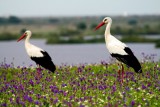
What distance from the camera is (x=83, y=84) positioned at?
14.6 m

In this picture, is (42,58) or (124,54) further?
(42,58)

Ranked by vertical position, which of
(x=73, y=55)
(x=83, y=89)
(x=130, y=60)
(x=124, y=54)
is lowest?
(x=73, y=55)

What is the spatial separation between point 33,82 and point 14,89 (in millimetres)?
822

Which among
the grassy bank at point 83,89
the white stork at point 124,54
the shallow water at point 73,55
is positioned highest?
the white stork at point 124,54

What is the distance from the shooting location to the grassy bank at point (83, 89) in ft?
38.6

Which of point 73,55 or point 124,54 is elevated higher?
point 124,54

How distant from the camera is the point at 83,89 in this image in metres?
13.2

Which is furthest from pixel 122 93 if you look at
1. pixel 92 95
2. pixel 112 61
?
pixel 112 61

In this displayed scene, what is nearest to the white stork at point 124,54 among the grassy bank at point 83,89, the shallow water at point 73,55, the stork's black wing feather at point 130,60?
the stork's black wing feather at point 130,60

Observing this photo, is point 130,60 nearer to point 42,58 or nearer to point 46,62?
point 46,62

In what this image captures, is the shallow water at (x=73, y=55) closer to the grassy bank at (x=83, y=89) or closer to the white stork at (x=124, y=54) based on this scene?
the grassy bank at (x=83, y=89)

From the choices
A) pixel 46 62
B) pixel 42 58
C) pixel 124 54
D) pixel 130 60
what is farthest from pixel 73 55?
pixel 130 60

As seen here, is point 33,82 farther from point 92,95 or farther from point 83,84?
point 92,95

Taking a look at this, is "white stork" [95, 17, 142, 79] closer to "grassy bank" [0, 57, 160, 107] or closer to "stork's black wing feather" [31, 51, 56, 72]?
"grassy bank" [0, 57, 160, 107]
